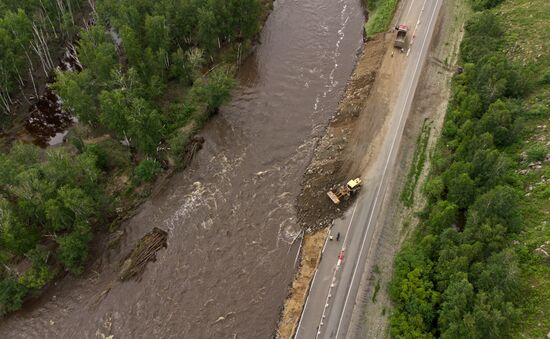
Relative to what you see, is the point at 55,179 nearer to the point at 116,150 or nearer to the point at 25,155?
the point at 25,155

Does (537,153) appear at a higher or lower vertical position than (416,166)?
lower

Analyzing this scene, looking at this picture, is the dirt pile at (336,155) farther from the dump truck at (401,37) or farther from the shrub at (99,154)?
the shrub at (99,154)

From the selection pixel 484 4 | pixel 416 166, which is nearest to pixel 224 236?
pixel 416 166

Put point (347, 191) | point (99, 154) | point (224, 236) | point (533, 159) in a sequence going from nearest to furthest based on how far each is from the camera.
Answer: point (533, 159)
point (224, 236)
point (347, 191)
point (99, 154)

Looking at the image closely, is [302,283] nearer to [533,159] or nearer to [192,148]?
[192,148]

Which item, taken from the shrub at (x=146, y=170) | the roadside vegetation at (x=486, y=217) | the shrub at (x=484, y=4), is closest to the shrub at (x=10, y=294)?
the shrub at (x=146, y=170)

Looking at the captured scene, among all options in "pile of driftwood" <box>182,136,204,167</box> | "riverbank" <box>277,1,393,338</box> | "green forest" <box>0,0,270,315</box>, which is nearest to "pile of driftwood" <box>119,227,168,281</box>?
"green forest" <box>0,0,270,315</box>
